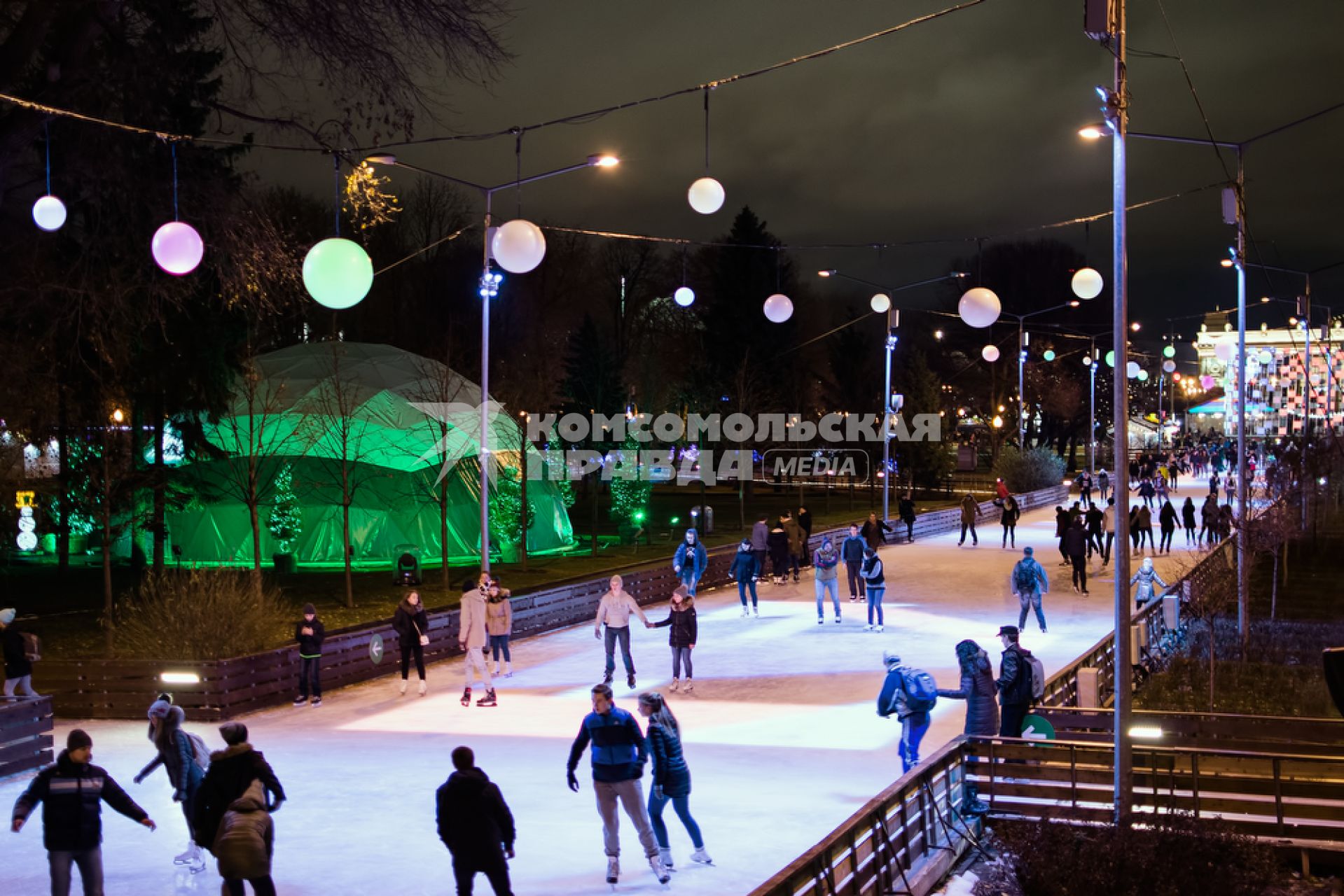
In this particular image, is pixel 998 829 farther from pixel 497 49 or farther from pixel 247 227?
pixel 247 227

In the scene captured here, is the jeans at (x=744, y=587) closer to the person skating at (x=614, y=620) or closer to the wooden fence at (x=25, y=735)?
the person skating at (x=614, y=620)

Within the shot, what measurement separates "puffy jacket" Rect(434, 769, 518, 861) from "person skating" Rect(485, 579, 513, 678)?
8.71m

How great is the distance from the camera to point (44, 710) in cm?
1265

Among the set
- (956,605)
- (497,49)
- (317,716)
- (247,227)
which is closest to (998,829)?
(317,716)

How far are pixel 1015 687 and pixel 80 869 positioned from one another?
24.9 feet

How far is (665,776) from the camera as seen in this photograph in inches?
350

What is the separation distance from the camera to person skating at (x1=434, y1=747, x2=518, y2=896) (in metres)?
7.41

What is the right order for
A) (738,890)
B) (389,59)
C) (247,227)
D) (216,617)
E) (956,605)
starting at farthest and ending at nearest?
(956,605), (247,227), (216,617), (389,59), (738,890)

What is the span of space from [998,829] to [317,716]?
334 inches

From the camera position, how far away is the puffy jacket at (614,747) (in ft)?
28.4

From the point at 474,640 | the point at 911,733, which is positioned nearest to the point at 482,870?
the point at 911,733

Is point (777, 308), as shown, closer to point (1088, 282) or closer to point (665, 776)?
point (1088, 282)

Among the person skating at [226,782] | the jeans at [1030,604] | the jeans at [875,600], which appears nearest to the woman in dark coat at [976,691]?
the person skating at [226,782]

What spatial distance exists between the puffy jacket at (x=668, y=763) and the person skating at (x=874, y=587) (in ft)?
37.8
